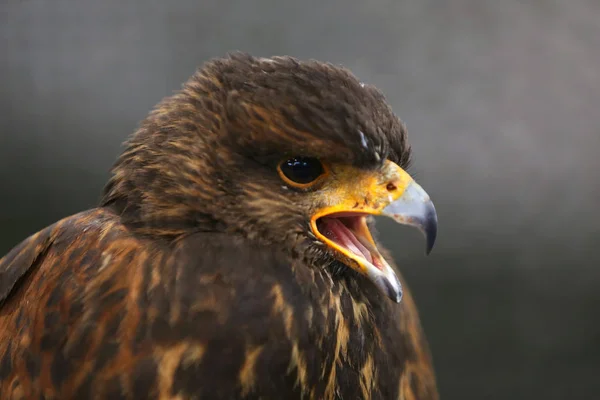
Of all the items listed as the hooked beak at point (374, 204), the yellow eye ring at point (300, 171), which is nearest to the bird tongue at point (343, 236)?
the hooked beak at point (374, 204)

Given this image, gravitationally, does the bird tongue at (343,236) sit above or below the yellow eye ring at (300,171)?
below

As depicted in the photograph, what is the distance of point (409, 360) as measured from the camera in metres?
1.64

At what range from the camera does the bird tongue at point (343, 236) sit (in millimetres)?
1457

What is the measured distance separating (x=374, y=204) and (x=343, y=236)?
0.32ft

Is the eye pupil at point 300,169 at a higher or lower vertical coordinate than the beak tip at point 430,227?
higher

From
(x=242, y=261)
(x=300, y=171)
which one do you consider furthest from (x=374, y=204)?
(x=242, y=261)

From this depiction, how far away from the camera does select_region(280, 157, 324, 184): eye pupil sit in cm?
143

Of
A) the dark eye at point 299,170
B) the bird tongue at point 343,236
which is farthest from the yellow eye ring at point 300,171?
the bird tongue at point 343,236

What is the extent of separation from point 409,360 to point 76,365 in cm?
66

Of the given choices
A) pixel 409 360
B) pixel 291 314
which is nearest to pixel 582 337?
pixel 409 360

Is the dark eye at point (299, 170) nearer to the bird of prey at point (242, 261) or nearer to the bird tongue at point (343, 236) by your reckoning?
the bird of prey at point (242, 261)

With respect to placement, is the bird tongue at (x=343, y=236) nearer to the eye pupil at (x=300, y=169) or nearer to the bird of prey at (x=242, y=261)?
the bird of prey at (x=242, y=261)

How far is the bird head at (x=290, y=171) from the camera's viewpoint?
1.41 metres

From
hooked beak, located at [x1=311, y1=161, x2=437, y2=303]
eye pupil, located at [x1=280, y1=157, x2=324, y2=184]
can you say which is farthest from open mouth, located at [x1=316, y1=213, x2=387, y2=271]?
eye pupil, located at [x1=280, y1=157, x2=324, y2=184]
